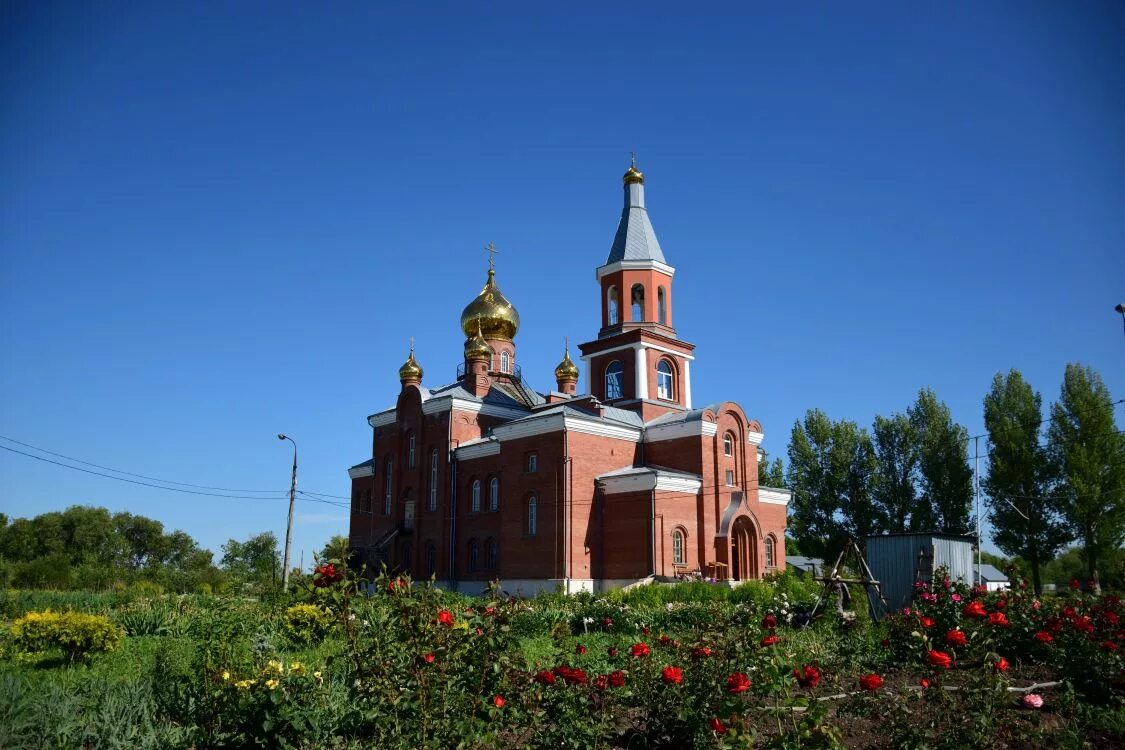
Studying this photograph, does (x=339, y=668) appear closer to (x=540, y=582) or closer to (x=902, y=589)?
(x=902, y=589)

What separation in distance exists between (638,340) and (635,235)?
4316 millimetres

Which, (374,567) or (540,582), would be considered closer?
(540,582)

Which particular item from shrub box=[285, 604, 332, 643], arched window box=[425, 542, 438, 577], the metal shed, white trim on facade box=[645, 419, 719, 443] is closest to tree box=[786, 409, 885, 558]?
white trim on facade box=[645, 419, 719, 443]

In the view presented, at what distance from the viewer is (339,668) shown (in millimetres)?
7309

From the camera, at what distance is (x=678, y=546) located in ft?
86.7

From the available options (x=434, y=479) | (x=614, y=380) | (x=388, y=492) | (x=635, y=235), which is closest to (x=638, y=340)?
(x=614, y=380)

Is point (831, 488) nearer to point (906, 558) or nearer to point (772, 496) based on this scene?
point (772, 496)

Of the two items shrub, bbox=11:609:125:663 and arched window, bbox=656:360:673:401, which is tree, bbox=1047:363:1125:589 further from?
shrub, bbox=11:609:125:663

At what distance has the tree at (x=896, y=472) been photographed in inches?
1367

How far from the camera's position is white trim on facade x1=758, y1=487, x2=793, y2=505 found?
98.5 feet

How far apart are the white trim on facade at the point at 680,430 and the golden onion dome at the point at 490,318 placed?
9.66m

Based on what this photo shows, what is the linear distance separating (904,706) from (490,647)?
2.67 meters

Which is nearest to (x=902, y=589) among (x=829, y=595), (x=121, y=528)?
(x=829, y=595)

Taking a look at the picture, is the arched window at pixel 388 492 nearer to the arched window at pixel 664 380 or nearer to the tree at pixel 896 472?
the arched window at pixel 664 380
